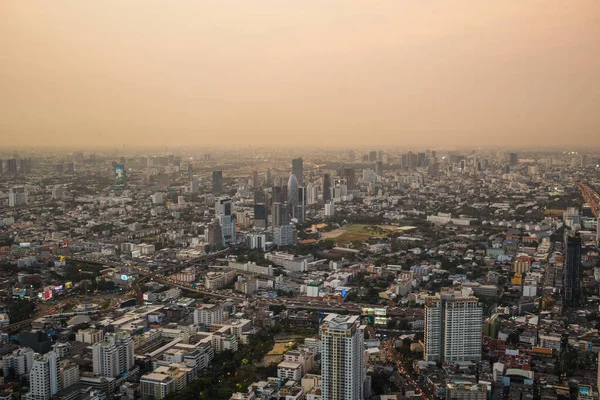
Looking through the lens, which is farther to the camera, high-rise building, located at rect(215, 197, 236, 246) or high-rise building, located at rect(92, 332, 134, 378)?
high-rise building, located at rect(215, 197, 236, 246)

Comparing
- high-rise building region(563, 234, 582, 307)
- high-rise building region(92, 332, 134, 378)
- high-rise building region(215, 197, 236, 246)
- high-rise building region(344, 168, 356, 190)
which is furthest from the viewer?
high-rise building region(344, 168, 356, 190)

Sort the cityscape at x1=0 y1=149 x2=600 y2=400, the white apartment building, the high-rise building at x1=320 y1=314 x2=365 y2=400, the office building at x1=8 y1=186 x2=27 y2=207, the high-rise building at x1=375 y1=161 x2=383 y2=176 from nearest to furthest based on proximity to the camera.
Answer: the high-rise building at x1=320 y1=314 x2=365 y2=400
the cityscape at x1=0 y1=149 x2=600 y2=400
the white apartment building
the office building at x1=8 y1=186 x2=27 y2=207
the high-rise building at x1=375 y1=161 x2=383 y2=176

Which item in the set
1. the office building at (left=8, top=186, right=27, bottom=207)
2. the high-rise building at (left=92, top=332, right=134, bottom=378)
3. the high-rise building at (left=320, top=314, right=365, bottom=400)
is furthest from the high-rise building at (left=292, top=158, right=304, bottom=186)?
the high-rise building at (left=320, top=314, right=365, bottom=400)

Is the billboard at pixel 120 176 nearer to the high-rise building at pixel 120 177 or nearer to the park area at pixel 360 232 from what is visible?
the high-rise building at pixel 120 177

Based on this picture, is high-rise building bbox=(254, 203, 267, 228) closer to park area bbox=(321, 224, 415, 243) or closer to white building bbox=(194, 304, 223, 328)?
park area bbox=(321, 224, 415, 243)

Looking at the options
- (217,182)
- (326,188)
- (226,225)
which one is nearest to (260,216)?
(226,225)

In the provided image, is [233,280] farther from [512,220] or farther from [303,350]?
[512,220]

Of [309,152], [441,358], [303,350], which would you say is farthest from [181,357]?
[309,152]
